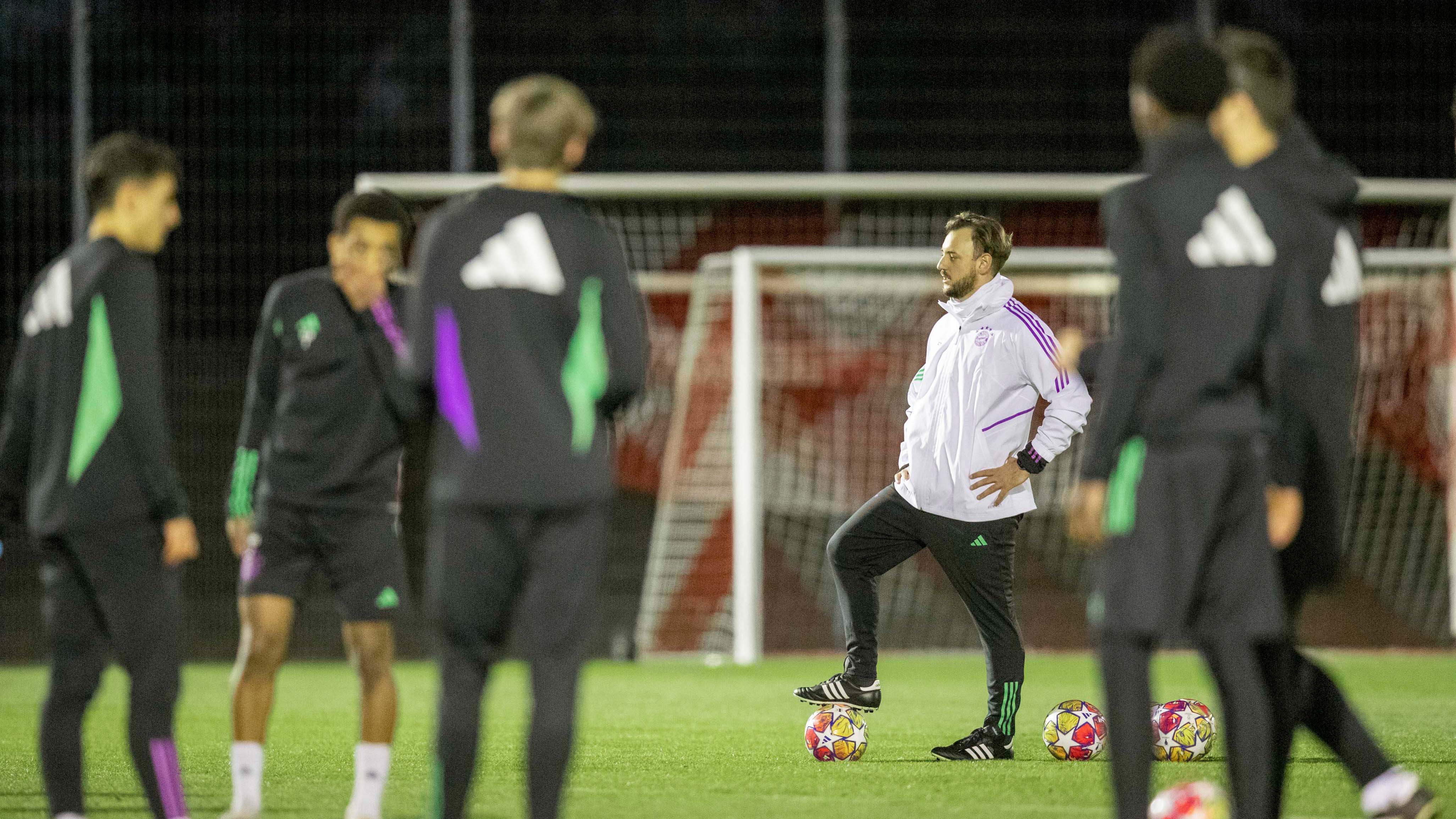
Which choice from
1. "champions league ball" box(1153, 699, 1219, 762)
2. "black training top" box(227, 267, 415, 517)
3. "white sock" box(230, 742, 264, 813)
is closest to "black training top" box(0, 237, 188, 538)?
"black training top" box(227, 267, 415, 517)

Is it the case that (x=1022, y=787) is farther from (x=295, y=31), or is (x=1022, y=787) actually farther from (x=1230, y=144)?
(x=295, y=31)

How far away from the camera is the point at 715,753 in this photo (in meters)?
6.47

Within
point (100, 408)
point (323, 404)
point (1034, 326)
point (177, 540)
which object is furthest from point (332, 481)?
point (1034, 326)

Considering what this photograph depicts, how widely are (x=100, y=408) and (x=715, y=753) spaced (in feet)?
10.0

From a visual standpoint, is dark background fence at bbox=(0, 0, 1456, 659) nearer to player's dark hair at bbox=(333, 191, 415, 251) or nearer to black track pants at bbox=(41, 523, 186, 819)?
player's dark hair at bbox=(333, 191, 415, 251)

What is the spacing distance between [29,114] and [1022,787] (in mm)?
11129

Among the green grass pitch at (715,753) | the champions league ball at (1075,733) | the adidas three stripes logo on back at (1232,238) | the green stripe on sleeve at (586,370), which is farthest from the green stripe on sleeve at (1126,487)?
the champions league ball at (1075,733)

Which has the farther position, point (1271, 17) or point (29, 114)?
point (1271, 17)

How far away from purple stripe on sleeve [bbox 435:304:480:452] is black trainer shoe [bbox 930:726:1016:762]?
307 centimetres

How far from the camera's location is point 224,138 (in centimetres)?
1502

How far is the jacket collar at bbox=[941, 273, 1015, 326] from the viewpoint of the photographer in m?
6.29

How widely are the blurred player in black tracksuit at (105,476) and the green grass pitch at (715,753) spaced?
815 mm

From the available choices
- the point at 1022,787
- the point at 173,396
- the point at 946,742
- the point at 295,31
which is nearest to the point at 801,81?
the point at 295,31

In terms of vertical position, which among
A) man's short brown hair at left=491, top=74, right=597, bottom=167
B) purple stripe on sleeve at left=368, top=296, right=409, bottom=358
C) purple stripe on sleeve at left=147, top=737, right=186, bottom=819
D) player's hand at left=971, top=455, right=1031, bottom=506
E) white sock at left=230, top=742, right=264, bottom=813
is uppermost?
man's short brown hair at left=491, top=74, right=597, bottom=167
